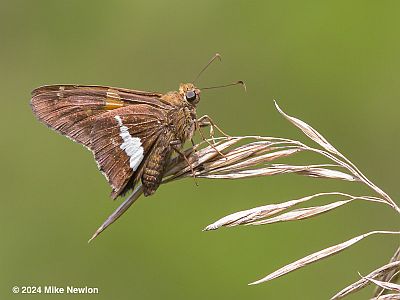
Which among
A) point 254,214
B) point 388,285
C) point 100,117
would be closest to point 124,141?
point 100,117

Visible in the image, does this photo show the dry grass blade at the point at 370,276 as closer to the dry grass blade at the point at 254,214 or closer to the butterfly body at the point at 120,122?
the dry grass blade at the point at 254,214

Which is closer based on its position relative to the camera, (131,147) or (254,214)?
(254,214)

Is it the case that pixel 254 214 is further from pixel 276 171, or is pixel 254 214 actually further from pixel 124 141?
pixel 124 141

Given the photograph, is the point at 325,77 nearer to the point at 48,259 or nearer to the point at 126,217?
the point at 126,217

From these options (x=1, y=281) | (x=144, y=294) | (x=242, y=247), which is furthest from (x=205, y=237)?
(x=1, y=281)

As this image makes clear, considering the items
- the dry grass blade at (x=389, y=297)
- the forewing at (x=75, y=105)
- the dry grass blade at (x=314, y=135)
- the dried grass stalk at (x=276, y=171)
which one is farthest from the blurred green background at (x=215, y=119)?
the dry grass blade at (x=389, y=297)

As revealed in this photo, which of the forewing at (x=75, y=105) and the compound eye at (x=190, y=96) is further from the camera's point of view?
the compound eye at (x=190, y=96)

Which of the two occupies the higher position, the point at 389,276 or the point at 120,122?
the point at 120,122
